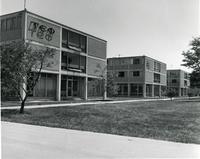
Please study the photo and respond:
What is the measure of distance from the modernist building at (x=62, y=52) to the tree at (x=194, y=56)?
1401 centimetres

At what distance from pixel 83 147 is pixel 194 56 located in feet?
128

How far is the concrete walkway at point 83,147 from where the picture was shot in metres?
5.92

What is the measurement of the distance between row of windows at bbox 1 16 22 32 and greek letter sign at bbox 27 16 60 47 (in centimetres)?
110

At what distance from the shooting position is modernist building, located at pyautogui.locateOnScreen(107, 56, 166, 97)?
56.2m

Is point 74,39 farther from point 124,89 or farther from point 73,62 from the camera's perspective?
point 124,89

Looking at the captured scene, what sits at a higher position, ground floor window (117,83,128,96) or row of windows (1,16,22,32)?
row of windows (1,16,22,32)

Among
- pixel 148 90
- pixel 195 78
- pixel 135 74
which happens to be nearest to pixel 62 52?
pixel 195 78

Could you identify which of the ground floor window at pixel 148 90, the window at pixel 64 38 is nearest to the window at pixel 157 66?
the ground floor window at pixel 148 90

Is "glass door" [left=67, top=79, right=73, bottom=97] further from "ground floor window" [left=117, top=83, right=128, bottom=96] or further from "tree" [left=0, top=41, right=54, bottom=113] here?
"ground floor window" [left=117, top=83, right=128, bottom=96]

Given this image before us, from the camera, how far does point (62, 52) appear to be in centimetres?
3178

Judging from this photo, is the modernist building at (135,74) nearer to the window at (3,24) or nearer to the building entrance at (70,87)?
the building entrance at (70,87)

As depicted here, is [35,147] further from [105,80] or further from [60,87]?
[105,80]

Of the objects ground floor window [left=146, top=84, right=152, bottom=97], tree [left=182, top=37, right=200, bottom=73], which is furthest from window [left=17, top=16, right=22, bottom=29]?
ground floor window [left=146, top=84, right=152, bottom=97]

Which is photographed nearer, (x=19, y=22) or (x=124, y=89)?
(x=19, y=22)
